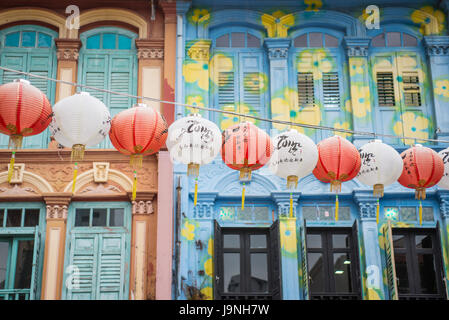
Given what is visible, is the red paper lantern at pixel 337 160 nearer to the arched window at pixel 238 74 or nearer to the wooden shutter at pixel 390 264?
the wooden shutter at pixel 390 264

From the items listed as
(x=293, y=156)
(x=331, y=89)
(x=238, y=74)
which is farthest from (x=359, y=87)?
(x=293, y=156)

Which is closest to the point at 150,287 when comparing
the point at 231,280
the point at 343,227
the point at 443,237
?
the point at 231,280

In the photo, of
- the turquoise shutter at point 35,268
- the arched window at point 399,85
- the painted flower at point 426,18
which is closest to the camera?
the turquoise shutter at point 35,268

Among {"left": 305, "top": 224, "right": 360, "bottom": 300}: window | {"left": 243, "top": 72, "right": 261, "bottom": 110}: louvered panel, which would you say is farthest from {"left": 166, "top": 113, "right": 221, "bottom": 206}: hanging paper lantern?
{"left": 243, "top": 72, "right": 261, "bottom": 110}: louvered panel

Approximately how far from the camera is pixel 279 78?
1216 centimetres

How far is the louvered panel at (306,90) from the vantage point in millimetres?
12141

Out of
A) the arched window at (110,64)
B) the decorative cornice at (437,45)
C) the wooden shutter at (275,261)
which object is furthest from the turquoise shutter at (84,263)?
the decorative cornice at (437,45)

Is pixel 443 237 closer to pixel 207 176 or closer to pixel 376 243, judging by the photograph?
pixel 376 243

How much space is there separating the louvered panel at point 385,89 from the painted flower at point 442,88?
77cm

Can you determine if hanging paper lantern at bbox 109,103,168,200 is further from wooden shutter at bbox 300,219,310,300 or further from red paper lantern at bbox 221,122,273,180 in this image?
wooden shutter at bbox 300,219,310,300

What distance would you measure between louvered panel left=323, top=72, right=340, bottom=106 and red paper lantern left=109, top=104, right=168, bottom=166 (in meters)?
4.59

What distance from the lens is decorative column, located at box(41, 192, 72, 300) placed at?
35.6ft

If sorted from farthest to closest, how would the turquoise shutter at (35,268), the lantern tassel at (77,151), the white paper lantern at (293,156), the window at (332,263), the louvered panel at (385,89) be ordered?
1. the louvered panel at (385,89)
2. the window at (332,263)
3. the turquoise shutter at (35,268)
4. the white paper lantern at (293,156)
5. the lantern tassel at (77,151)

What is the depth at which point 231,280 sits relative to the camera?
11.1 metres
